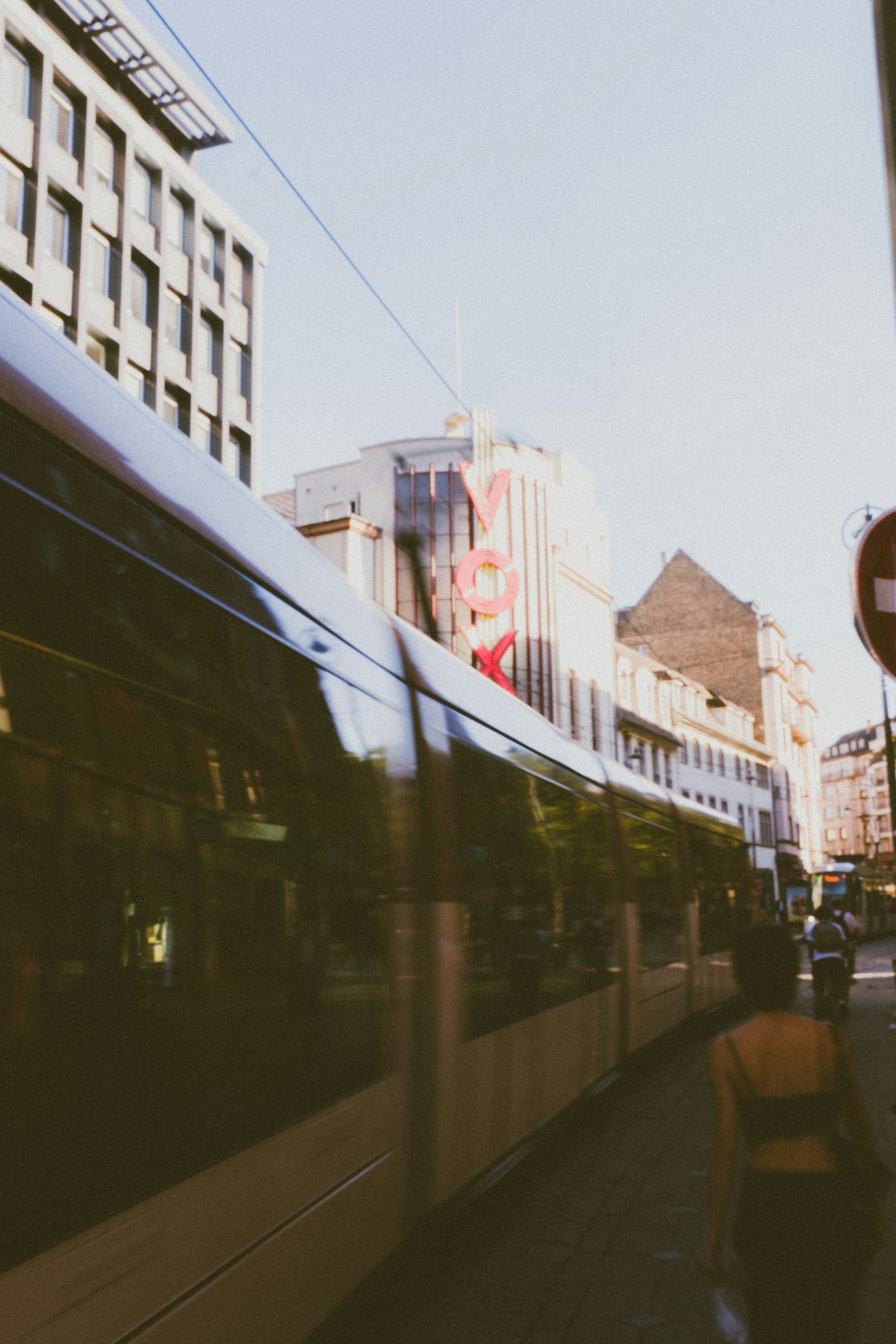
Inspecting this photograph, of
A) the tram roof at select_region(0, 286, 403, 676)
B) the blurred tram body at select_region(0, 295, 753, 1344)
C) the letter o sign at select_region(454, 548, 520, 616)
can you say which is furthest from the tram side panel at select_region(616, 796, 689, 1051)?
the letter o sign at select_region(454, 548, 520, 616)

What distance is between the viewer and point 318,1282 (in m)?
4.38

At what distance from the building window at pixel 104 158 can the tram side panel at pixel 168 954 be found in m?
31.4

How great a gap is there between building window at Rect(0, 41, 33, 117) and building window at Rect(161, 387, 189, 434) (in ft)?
24.7

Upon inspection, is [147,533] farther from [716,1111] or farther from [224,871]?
[716,1111]

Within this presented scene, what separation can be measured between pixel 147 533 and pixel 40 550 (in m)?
0.61

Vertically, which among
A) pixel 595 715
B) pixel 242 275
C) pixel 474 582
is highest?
pixel 242 275

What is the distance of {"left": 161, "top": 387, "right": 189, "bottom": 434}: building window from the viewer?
1393 inches

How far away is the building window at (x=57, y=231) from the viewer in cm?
3103

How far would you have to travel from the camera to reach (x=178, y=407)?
3597 cm

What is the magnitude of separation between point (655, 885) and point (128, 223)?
84.9 ft

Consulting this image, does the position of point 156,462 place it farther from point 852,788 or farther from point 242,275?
point 852,788

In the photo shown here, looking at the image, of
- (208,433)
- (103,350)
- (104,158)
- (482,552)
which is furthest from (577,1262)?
(482,552)

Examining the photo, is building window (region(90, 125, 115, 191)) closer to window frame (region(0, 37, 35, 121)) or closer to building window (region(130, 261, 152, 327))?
building window (region(130, 261, 152, 327))

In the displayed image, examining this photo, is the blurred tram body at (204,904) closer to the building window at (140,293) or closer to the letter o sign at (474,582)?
the building window at (140,293)
